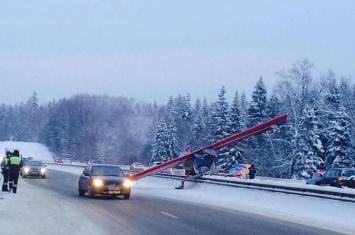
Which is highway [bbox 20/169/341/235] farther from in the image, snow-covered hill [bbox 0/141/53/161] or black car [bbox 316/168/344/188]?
snow-covered hill [bbox 0/141/53/161]

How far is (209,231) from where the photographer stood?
15305 mm

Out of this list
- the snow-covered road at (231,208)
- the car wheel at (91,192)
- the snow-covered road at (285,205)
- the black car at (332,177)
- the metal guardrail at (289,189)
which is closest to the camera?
the snow-covered road at (231,208)

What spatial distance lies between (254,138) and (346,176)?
139ft

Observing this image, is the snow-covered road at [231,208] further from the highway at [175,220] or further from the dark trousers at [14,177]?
the dark trousers at [14,177]

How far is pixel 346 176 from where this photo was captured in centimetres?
3712

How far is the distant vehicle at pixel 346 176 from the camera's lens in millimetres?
36144

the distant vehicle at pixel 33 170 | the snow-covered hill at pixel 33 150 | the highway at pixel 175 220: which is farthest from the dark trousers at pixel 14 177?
the snow-covered hill at pixel 33 150

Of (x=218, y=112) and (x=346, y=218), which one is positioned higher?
(x=218, y=112)

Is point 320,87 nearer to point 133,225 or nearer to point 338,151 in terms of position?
point 338,151

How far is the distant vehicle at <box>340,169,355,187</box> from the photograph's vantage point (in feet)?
119

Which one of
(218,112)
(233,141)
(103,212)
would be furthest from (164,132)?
(103,212)

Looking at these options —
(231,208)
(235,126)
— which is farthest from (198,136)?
(231,208)

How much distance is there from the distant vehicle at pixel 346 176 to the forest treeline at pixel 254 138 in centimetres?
2249

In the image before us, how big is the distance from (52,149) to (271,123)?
151m
